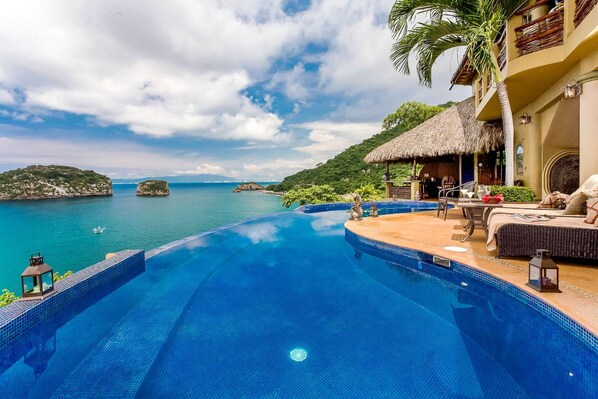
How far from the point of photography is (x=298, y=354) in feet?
7.00

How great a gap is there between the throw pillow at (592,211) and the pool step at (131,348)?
4.52 metres

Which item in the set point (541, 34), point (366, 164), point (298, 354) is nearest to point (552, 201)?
point (541, 34)

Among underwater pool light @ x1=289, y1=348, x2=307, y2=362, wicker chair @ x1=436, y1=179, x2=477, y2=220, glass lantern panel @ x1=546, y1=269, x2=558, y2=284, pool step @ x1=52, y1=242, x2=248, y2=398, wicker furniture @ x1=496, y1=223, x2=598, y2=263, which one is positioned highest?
wicker chair @ x1=436, y1=179, x2=477, y2=220

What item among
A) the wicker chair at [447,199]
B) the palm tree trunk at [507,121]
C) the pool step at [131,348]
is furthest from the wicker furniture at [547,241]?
the palm tree trunk at [507,121]

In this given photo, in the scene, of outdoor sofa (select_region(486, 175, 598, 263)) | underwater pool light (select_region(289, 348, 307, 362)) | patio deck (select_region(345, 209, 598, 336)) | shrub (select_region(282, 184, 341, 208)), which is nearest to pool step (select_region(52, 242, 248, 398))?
underwater pool light (select_region(289, 348, 307, 362))

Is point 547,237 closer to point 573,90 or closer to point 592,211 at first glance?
point 592,211

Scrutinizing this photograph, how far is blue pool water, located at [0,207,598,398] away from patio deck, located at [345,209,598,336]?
0.18 m

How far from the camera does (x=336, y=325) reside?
256cm

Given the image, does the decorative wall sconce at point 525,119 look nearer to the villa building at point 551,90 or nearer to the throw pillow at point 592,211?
the villa building at point 551,90

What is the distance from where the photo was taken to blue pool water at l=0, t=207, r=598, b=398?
1.79 metres

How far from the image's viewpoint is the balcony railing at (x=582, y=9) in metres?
3.92

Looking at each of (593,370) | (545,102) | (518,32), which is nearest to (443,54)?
(518,32)

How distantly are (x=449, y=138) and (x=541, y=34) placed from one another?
17.4ft

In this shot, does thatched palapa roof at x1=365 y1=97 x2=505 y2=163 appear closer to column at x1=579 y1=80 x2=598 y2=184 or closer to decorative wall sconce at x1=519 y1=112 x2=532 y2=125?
A: decorative wall sconce at x1=519 y1=112 x2=532 y2=125
